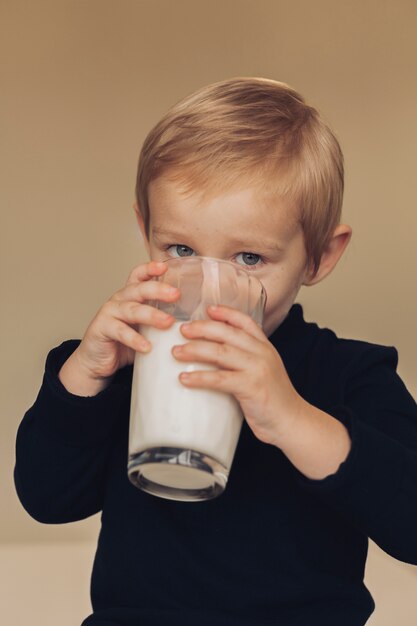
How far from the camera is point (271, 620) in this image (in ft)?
3.36

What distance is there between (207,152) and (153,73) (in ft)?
3.31

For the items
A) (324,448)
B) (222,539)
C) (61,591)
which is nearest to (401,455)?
(324,448)

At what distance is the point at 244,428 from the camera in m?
1.10

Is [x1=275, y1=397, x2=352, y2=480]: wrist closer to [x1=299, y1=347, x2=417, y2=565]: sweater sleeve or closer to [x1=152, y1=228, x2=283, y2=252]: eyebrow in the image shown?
[x1=299, y1=347, x2=417, y2=565]: sweater sleeve

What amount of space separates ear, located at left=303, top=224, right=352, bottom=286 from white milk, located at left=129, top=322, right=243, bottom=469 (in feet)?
1.23

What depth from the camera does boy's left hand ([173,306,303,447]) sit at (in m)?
0.77

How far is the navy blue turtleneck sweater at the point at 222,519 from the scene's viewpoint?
40.5 inches

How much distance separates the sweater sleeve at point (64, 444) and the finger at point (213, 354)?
26 centimetres

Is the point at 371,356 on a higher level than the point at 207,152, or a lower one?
lower

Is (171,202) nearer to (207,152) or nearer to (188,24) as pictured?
(207,152)

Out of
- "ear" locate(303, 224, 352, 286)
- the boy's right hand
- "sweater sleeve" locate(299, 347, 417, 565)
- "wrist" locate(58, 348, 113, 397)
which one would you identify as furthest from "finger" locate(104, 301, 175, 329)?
"ear" locate(303, 224, 352, 286)

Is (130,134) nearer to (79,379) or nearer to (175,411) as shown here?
(79,379)

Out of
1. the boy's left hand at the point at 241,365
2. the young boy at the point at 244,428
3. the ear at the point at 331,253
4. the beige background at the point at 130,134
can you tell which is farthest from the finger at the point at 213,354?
the beige background at the point at 130,134

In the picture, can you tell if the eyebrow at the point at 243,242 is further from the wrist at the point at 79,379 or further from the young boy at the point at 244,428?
the wrist at the point at 79,379
